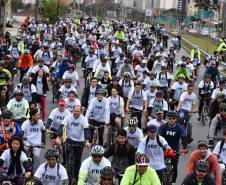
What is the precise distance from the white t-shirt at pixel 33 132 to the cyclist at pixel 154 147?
2.07 m

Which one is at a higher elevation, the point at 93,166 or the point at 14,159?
the point at 93,166

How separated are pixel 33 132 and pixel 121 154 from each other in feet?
7.48

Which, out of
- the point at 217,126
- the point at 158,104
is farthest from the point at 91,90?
the point at 217,126

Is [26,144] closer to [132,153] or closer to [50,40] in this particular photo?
[132,153]

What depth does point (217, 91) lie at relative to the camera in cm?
1819

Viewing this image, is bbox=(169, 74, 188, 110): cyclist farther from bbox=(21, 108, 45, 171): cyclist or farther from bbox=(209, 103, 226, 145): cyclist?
bbox=(21, 108, 45, 171): cyclist

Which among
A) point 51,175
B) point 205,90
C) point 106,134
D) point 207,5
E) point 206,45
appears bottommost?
point 206,45

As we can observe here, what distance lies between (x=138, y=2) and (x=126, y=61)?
15931 centimetres

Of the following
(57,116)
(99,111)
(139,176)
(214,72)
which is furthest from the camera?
(214,72)

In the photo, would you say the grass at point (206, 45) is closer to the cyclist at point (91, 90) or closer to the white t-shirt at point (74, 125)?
the cyclist at point (91, 90)

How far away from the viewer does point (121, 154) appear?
10.3 m

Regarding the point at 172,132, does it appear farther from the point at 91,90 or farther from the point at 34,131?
the point at 91,90

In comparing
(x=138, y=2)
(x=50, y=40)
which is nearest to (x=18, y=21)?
(x=50, y=40)

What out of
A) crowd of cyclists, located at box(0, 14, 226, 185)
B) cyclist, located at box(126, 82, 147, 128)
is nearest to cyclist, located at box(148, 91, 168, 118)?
crowd of cyclists, located at box(0, 14, 226, 185)
